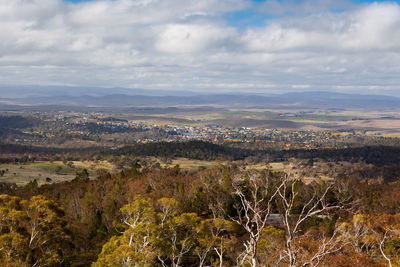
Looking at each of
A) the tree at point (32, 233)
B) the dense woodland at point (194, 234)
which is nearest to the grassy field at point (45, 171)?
the dense woodland at point (194, 234)

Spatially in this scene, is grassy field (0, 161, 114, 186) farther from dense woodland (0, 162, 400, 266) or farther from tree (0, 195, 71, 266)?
tree (0, 195, 71, 266)

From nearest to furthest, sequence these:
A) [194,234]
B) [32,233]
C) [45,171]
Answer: [32,233]
[194,234]
[45,171]

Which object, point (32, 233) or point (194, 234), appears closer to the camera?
point (32, 233)

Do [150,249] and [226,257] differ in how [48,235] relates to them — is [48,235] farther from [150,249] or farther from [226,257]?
[226,257]

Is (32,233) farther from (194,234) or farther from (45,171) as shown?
(45,171)

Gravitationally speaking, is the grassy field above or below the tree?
below

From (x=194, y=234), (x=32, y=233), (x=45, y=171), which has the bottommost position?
(x=45, y=171)

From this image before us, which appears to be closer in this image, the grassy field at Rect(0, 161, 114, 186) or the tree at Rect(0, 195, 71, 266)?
the tree at Rect(0, 195, 71, 266)

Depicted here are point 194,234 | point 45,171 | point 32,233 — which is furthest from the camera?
point 45,171

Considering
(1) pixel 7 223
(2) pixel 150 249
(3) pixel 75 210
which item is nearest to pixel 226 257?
(2) pixel 150 249

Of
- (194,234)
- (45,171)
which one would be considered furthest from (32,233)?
(45,171)

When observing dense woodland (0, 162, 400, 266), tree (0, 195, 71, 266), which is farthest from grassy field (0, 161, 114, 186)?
tree (0, 195, 71, 266)
